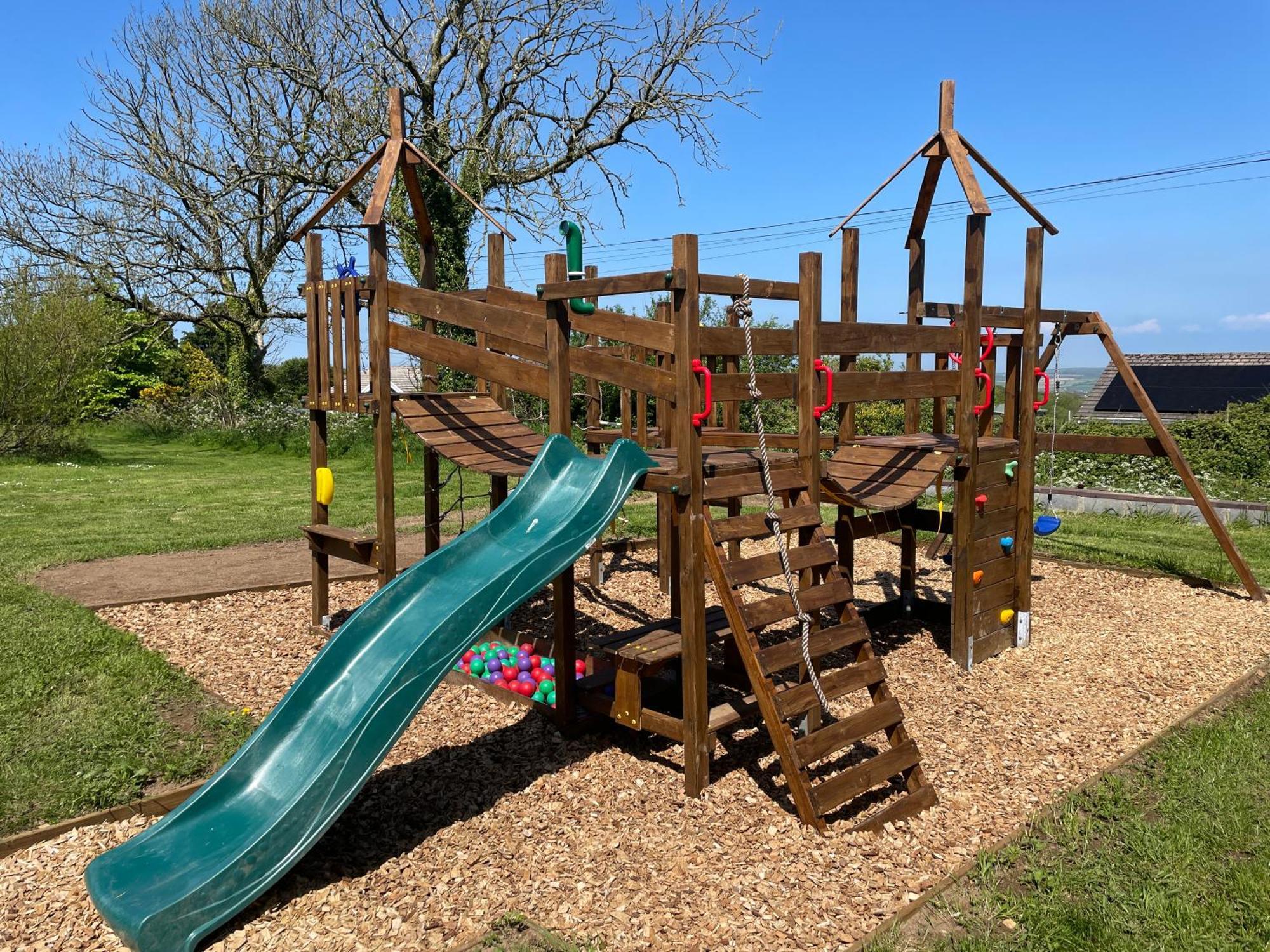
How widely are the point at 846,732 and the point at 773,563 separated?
832 millimetres

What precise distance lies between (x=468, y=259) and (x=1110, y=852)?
19.0 meters

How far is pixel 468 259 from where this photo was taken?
68.1 ft

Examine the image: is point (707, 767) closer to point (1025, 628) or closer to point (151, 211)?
point (1025, 628)

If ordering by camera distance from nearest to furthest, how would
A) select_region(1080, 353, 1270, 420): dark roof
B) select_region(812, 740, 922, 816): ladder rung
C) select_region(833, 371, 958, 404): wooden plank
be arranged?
1. select_region(812, 740, 922, 816): ladder rung
2. select_region(833, 371, 958, 404): wooden plank
3. select_region(1080, 353, 1270, 420): dark roof

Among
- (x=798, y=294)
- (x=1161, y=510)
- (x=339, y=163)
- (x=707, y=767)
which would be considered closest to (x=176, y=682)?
(x=707, y=767)

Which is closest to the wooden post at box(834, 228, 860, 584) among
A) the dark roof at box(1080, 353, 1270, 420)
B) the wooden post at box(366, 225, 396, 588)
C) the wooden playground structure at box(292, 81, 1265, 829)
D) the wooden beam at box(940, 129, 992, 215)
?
the wooden playground structure at box(292, 81, 1265, 829)

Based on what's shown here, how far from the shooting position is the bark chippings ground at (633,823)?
11.0ft

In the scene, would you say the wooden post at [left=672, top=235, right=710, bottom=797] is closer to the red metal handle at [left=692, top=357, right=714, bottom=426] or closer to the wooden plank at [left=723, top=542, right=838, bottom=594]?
the red metal handle at [left=692, top=357, right=714, bottom=426]

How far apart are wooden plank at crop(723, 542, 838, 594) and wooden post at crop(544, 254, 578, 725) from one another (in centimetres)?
88

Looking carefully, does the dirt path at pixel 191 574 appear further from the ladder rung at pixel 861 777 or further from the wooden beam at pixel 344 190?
the ladder rung at pixel 861 777

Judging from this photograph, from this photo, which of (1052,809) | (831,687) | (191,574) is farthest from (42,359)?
(1052,809)

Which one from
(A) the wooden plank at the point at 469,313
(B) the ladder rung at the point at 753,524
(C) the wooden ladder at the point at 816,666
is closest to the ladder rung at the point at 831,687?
(C) the wooden ladder at the point at 816,666

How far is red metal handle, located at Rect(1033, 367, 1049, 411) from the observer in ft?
A: 22.7

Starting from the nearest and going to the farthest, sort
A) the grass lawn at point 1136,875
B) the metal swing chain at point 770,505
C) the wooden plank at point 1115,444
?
the grass lawn at point 1136,875, the metal swing chain at point 770,505, the wooden plank at point 1115,444
